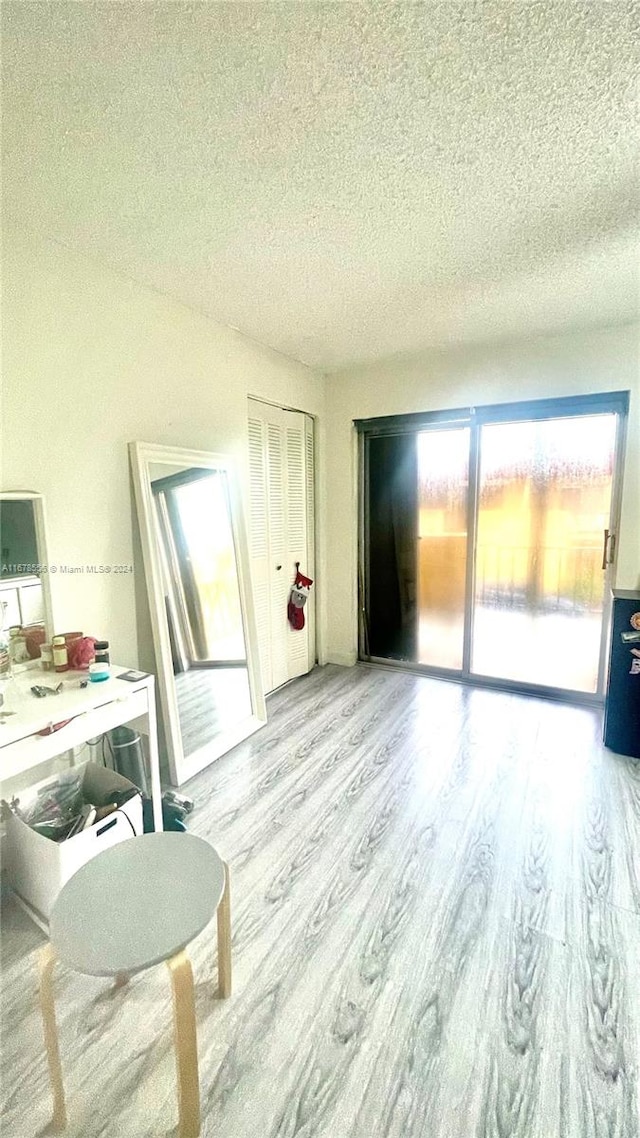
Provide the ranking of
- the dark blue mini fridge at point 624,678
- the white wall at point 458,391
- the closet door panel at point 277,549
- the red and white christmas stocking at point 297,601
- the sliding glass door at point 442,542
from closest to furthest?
the dark blue mini fridge at point 624,678 < the white wall at point 458,391 < the closet door panel at point 277,549 < the sliding glass door at point 442,542 < the red and white christmas stocking at point 297,601

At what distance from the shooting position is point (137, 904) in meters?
1.03

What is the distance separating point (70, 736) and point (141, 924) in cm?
70

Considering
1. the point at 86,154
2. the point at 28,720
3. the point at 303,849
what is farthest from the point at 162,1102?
the point at 86,154

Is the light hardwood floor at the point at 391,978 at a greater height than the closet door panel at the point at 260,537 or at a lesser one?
lesser

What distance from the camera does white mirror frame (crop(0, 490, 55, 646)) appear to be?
65.5 inches

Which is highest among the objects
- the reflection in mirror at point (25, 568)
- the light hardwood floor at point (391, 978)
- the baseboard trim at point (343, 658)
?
the reflection in mirror at point (25, 568)

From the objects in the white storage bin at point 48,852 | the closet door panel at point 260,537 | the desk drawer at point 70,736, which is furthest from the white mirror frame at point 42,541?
the closet door panel at point 260,537

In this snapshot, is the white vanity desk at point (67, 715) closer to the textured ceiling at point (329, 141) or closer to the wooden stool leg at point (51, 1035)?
the wooden stool leg at point (51, 1035)

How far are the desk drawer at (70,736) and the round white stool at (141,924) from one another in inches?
16.2

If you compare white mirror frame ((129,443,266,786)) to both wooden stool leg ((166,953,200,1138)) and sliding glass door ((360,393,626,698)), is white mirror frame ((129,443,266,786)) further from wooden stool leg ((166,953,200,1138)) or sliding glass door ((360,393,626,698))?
sliding glass door ((360,393,626,698))

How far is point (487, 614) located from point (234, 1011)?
108 inches

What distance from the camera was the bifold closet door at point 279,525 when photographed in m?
3.05

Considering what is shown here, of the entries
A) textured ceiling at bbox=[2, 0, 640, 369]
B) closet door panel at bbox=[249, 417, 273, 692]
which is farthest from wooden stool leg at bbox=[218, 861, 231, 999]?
textured ceiling at bbox=[2, 0, 640, 369]

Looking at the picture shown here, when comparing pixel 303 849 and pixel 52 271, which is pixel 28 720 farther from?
pixel 52 271
